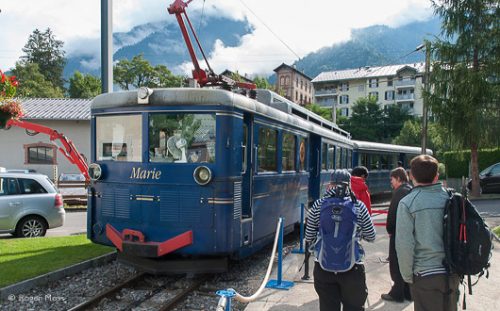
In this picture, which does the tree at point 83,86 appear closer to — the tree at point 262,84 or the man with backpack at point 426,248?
the tree at point 262,84

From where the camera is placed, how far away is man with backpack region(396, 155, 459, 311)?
129 inches

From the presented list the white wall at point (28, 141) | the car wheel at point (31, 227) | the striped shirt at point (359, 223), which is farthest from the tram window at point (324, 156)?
the white wall at point (28, 141)

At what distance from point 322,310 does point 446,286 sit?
3.56 ft

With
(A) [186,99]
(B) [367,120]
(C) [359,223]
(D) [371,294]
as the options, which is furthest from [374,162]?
(B) [367,120]

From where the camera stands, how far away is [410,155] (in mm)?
25016

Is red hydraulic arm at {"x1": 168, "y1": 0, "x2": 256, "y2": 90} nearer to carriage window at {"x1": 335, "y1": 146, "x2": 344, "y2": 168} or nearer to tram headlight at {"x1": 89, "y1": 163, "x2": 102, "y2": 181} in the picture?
tram headlight at {"x1": 89, "y1": 163, "x2": 102, "y2": 181}

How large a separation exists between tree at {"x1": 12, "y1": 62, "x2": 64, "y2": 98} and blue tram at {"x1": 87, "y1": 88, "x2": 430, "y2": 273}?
45.2 metres

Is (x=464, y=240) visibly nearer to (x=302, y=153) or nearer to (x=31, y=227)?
(x=302, y=153)

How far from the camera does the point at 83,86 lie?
188 feet

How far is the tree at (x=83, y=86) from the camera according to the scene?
2240 inches

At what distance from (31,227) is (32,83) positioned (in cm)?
4441

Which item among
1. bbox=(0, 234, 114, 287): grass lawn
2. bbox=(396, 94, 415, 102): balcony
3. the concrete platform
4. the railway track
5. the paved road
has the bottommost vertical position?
the paved road

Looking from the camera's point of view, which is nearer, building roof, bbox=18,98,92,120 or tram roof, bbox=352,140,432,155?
tram roof, bbox=352,140,432,155

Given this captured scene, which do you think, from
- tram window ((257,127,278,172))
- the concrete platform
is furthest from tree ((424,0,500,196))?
tram window ((257,127,278,172))
